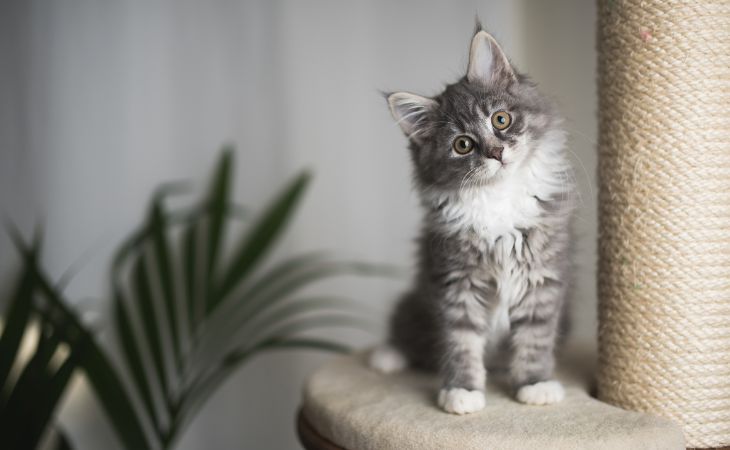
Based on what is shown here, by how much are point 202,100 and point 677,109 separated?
173cm

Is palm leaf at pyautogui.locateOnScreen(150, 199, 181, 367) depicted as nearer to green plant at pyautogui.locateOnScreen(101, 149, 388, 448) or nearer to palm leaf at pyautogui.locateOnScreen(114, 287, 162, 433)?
green plant at pyautogui.locateOnScreen(101, 149, 388, 448)

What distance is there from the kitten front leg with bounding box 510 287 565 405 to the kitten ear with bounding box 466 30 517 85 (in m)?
0.45

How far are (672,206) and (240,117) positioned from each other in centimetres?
167

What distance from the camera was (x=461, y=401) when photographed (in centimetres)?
113

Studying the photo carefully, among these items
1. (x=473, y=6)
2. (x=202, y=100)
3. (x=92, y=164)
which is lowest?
(x=92, y=164)

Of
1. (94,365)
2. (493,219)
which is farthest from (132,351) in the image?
(493,219)

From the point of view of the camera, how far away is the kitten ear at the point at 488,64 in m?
1.23

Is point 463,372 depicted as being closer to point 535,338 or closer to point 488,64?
point 535,338

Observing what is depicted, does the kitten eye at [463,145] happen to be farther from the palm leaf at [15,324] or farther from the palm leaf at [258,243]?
the palm leaf at [15,324]

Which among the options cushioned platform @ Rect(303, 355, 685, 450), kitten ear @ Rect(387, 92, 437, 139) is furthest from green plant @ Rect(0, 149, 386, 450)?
kitten ear @ Rect(387, 92, 437, 139)

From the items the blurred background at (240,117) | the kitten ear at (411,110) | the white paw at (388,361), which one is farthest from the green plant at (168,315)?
the kitten ear at (411,110)

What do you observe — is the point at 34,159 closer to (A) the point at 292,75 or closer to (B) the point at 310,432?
(A) the point at 292,75

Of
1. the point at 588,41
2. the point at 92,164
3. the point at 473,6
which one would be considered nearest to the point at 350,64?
the point at 473,6

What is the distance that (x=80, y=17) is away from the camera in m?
2.20
